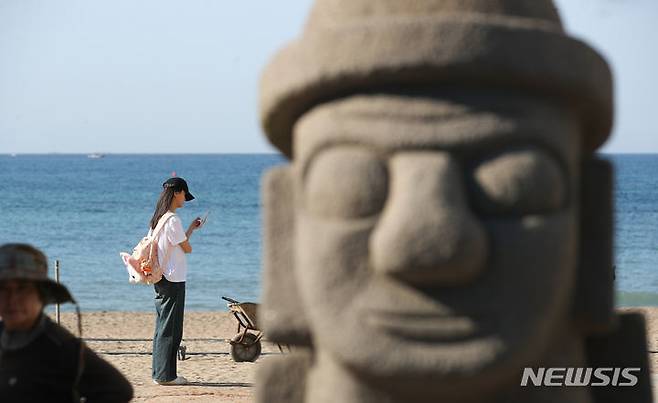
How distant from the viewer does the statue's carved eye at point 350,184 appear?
3373 millimetres

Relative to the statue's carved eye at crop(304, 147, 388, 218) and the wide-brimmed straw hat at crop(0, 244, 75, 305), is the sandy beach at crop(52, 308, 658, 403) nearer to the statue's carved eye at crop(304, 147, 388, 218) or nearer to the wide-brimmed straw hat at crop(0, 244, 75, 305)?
the statue's carved eye at crop(304, 147, 388, 218)

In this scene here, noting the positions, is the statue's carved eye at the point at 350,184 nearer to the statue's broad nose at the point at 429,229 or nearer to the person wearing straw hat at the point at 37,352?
the statue's broad nose at the point at 429,229

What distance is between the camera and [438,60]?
331cm

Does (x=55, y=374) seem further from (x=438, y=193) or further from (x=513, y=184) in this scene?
(x=513, y=184)

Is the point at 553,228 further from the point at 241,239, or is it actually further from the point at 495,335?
the point at 241,239

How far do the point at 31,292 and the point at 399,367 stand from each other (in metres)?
1.25

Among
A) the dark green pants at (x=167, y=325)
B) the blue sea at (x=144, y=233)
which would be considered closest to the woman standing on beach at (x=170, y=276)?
the dark green pants at (x=167, y=325)

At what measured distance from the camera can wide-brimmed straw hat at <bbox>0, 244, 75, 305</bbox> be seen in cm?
341

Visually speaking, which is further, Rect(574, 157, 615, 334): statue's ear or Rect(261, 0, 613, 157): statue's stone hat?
Rect(574, 157, 615, 334): statue's ear

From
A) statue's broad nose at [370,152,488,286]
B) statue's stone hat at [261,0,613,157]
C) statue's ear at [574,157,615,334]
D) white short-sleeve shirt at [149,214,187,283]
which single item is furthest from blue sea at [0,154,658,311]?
white short-sleeve shirt at [149,214,187,283]

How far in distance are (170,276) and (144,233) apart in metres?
32.6

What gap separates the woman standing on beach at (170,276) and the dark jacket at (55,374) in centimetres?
328

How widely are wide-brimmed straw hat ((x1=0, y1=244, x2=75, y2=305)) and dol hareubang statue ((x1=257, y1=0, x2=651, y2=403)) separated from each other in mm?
857

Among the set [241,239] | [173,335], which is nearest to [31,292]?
[173,335]
